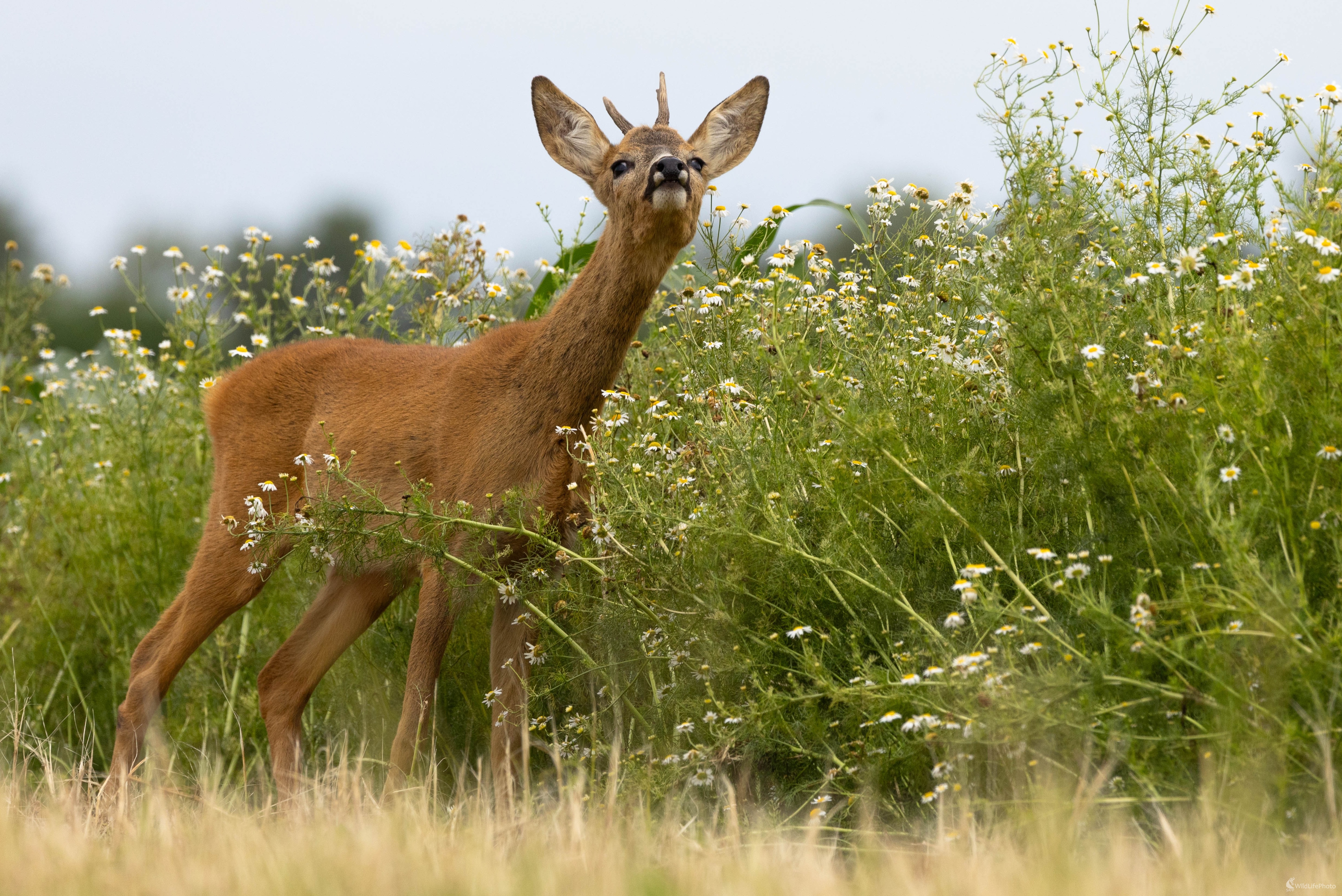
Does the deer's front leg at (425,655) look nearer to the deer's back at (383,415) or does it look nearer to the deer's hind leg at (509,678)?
the deer's hind leg at (509,678)

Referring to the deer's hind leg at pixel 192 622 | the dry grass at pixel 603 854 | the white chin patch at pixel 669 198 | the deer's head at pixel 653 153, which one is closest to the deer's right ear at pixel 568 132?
the deer's head at pixel 653 153

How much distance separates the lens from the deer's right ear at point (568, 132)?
568cm

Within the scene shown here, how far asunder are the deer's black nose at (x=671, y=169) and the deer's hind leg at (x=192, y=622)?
2426 millimetres

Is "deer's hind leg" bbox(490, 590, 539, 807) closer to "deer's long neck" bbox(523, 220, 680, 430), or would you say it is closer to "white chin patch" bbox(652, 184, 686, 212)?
"deer's long neck" bbox(523, 220, 680, 430)

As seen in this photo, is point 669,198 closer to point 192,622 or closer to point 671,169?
point 671,169

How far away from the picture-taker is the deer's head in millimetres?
5074

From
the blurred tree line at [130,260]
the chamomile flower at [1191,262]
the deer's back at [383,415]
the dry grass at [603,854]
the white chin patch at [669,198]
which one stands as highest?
the blurred tree line at [130,260]

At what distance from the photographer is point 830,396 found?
158 inches

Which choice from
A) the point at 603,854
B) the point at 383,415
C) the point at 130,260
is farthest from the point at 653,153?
the point at 130,260

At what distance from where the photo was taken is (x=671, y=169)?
5.03m

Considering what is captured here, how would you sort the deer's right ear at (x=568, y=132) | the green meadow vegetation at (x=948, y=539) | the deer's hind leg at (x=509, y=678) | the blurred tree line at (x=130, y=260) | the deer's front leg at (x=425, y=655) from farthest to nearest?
1. the blurred tree line at (x=130, y=260)
2. the deer's right ear at (x=568, y=132)
3. the deer's front leg at (x=425, y=655)
4. the deer's hind leg at (x=509, y=678)
5. the green meadow vegetation at (x=948, y=539)

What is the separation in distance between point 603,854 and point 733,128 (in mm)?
3985

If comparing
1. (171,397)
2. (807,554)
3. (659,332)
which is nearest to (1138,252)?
(807,554)

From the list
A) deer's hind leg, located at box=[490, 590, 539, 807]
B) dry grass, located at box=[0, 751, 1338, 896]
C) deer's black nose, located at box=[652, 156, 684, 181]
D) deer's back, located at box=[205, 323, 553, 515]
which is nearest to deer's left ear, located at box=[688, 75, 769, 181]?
deer's black nose, located at box=[652, 156, 684, 181]
